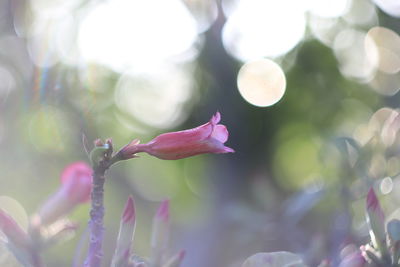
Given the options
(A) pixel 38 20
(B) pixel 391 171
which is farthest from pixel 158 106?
(B) pixel 391 171

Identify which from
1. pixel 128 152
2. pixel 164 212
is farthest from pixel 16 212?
Result: pixel 128 152

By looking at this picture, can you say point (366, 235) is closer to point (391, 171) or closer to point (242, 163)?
point (391, 171)

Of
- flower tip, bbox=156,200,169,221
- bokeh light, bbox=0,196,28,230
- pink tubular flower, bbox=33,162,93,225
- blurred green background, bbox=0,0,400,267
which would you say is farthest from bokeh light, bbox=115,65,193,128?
flower tip, bbox=156,200,169,221

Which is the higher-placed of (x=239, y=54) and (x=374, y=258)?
(x=374, y=258)

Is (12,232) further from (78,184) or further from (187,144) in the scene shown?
(187,144)

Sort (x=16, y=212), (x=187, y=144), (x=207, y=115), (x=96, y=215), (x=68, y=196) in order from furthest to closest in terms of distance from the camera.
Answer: (x=207, y=115) → (x=16, y=212) → (x=68, y=196) → (x=187, y=144) → (x=96, y=215)

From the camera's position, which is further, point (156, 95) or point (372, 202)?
point (156, 95)

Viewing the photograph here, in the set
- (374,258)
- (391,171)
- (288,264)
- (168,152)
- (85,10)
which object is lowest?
(85,10)

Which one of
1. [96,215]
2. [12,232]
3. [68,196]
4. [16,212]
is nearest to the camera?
[96,215]
